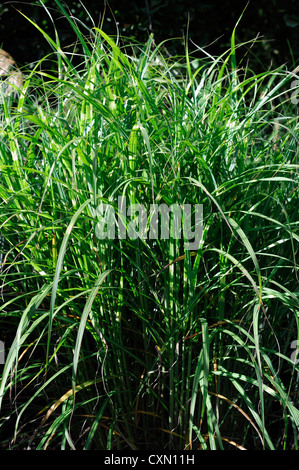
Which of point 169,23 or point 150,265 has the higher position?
point 169,23

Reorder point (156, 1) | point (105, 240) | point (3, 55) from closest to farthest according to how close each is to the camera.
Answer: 1. point (105, 240)
2. point (3, 55)
3. point (156, 1)

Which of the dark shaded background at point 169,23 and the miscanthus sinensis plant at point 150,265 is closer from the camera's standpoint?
the miscanthus sinensis plant at point 150,265

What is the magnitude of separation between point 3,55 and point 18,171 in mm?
1074

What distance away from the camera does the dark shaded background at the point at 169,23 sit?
3.28 metres

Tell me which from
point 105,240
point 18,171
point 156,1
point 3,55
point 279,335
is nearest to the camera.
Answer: point 105,240

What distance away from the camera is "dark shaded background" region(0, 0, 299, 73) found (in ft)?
10.7

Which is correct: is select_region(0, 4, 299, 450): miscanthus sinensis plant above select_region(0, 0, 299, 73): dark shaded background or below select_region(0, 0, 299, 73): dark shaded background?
below

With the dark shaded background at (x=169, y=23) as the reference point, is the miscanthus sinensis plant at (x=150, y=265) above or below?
below

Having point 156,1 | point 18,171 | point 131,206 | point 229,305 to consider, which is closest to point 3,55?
point 18,171

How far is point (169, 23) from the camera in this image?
352cm

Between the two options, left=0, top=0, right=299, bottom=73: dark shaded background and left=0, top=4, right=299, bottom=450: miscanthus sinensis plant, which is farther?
left=0, top=0, right=299, bottom=73: dark shaded background

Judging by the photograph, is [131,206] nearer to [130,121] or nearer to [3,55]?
[130,121]

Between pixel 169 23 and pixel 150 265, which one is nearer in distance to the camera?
pixel 150 265
